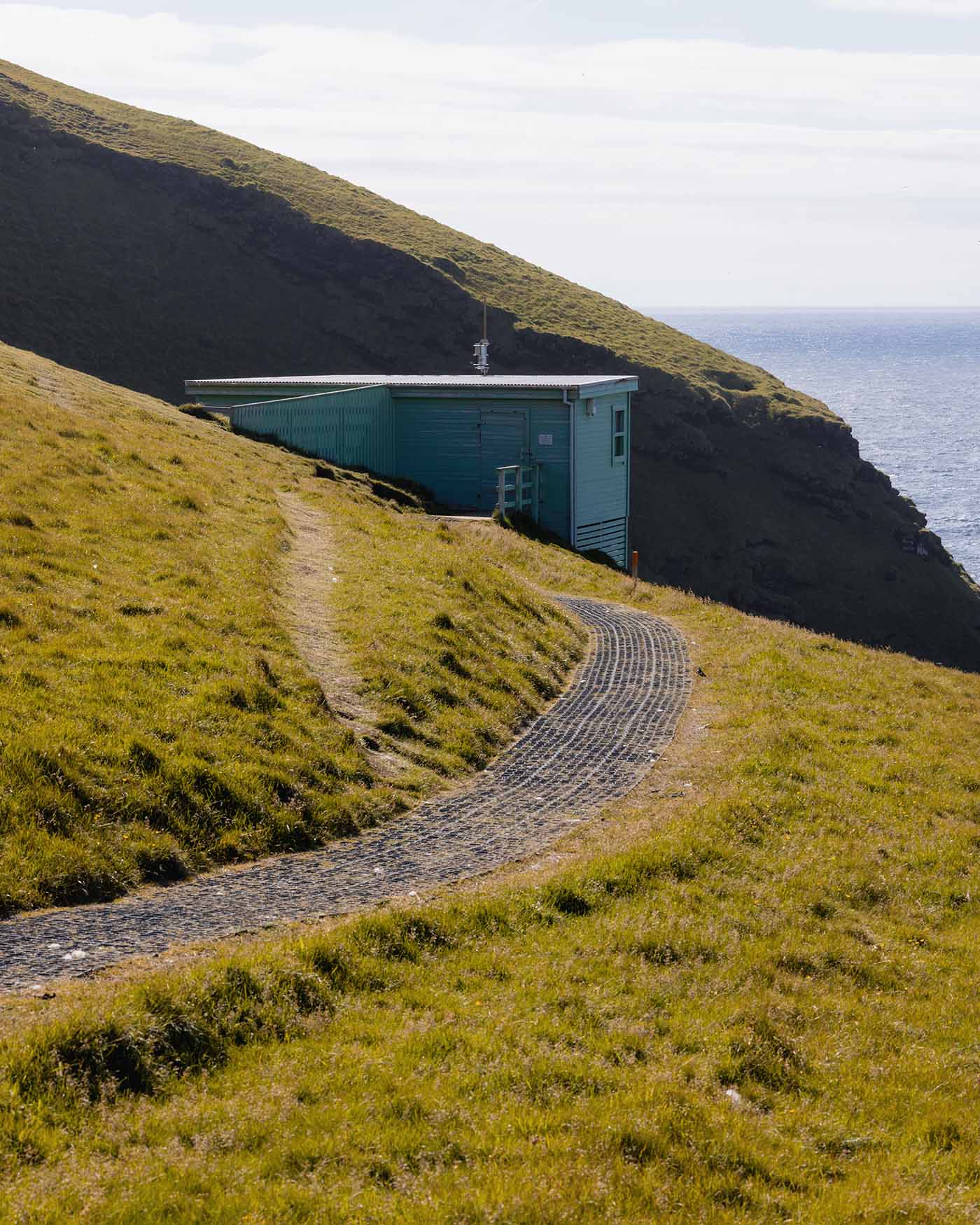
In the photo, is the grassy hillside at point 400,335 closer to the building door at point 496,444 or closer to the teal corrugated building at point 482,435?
the teal corrugated building at point 482,435

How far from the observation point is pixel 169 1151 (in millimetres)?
6078

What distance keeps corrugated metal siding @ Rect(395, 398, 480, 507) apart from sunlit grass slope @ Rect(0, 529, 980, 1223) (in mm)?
27887

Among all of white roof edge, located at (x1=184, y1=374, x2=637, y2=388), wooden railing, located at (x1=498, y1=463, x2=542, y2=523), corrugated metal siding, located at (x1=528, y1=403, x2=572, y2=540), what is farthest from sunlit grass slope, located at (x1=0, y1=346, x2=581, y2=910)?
white roof edge, located at (x1=184, y1=374, x2=637, y2=388)

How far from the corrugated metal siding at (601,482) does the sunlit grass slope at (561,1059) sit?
26.8 metres

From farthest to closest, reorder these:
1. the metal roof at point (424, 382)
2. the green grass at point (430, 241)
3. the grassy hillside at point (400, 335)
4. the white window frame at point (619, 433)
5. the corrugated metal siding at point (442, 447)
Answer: the green grass at point (430, 241) → the grassy hillside at point (400, 335) → the white window frame at point (619, 433) → the corrugated metal siding at point (442, 447) → the metal roof at point (424, 382)

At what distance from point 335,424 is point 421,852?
28.1m

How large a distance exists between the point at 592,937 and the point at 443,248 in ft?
304

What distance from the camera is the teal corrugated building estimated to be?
37.8m

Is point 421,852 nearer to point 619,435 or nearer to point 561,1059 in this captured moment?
point 561,1059

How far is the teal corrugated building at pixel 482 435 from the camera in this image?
124ft

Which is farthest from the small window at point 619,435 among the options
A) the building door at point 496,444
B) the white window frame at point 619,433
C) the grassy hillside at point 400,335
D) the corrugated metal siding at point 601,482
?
the grassy hillside at point 400,335

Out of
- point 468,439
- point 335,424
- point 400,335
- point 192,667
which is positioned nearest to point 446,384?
point 468,439

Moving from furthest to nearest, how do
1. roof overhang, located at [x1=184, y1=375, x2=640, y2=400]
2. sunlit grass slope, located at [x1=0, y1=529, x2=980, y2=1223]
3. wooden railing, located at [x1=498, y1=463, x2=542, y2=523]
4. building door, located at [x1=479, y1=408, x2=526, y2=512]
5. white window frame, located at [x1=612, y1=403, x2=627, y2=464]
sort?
white window frame, located at [x1=612, y1=403, x2=627, y2=464] → building door, located at [x1=479, y1=408, x2=526, y2=512] → roof overhang, located at [x1=184, y1=375, x2=640, y2=400] → wooden railing, located at [x1=498, y1=463, x2=542, y2=523] → sunlit grass slope, located at [x1=0, y1=529, x2=980, y2=1223]

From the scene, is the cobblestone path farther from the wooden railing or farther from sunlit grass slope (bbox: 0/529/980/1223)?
the wooden railing
